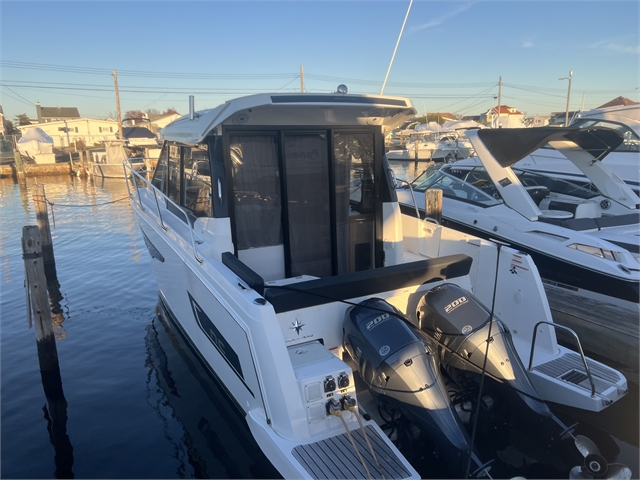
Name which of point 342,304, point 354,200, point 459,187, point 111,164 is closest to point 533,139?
point 459,187

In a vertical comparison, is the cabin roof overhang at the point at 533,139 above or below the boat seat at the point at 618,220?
above

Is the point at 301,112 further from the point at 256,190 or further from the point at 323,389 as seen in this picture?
the point at 323,389

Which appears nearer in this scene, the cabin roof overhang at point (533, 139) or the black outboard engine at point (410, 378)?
the black outboard engine at point (410, 378)

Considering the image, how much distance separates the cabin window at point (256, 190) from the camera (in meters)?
4.13

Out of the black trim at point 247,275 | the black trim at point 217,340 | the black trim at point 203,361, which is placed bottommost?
the black trim at point 203,361

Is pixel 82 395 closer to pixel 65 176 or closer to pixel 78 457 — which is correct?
pixel 78 457

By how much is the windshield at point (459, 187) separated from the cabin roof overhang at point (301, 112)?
3.45 m

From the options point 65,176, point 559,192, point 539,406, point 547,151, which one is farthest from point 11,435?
point 65,176

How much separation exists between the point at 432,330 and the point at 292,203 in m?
1.86

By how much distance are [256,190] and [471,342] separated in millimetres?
2357

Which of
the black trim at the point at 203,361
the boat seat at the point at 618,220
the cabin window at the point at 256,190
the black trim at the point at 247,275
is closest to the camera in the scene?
the black trim at the point at 247,275

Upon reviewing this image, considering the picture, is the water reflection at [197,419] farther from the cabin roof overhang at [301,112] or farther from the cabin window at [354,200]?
the cabin roof overhang at [301,112]

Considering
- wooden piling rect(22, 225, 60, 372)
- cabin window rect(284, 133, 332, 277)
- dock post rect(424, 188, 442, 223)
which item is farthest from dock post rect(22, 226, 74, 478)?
dock post rect(424, 188, 442, 223)

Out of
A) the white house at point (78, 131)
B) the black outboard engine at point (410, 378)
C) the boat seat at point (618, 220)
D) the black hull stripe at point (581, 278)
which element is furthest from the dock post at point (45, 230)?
the white house at point (78, 131)
